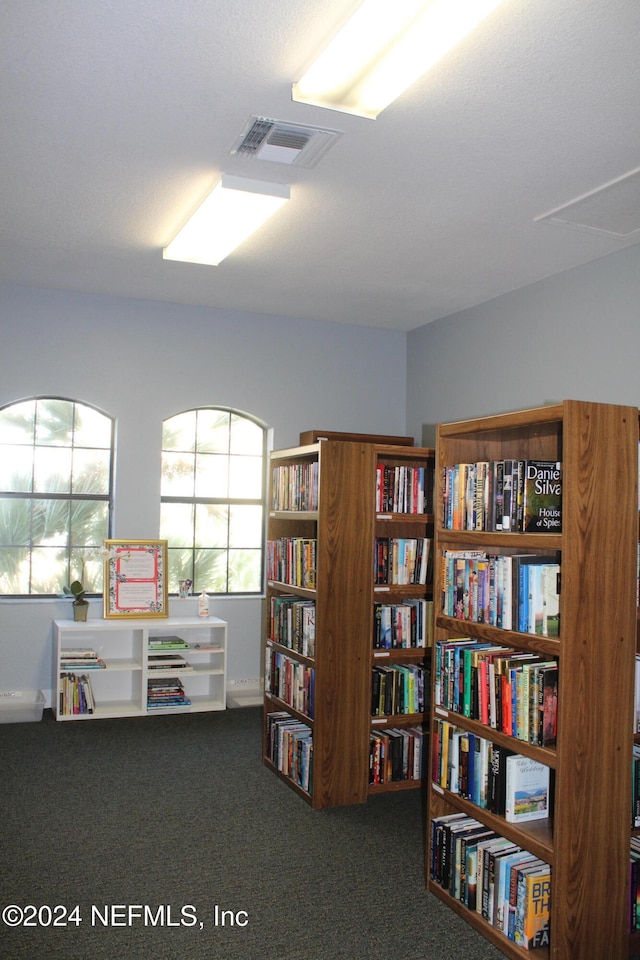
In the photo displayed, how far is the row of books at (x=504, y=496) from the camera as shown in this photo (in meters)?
3.00

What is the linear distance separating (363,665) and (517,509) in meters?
1.79

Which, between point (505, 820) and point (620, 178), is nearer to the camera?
point (505, 820)

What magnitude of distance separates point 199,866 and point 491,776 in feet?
4.68

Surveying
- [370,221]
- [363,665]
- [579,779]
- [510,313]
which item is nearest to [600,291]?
[510,313]

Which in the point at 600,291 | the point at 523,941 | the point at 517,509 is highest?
the point at 600,291

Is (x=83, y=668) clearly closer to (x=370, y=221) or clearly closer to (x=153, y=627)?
(x=153, y=627)

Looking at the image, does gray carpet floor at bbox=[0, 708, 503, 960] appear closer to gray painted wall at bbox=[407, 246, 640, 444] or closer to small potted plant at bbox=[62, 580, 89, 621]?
small potted plant at bbox=[62, 580, 89, 621]

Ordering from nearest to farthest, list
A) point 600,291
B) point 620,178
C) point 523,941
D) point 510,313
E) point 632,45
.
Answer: point 632,45
point 523,941
point 620,178
point 600,291
point 510,313

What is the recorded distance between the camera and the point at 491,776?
3182 millimetres

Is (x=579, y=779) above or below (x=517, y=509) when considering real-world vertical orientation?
below

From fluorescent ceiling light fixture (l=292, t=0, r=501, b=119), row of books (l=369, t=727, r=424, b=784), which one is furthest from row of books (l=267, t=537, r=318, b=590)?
fluorescent ceiling light fixture (l=292, t=0, r=501, b=119)

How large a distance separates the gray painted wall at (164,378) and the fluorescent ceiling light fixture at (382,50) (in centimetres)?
374

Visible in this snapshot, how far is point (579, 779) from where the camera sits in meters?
2.82

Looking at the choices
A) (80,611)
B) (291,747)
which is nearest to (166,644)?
(80,611)
